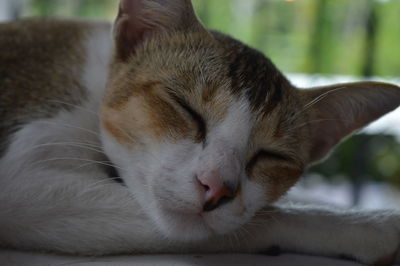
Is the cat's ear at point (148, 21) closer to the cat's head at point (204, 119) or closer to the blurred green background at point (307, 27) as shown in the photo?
the cat's head at point (204, 119)

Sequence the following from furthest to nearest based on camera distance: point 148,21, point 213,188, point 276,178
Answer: point 148,21, point 276,178, point 213,188

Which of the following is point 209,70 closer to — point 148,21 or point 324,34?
point 148,21

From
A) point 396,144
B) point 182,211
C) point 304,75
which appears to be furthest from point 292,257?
point 396,144

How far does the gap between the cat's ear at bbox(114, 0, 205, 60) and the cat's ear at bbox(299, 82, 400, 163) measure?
0.45 metres

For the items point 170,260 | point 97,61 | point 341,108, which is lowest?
point 170,260

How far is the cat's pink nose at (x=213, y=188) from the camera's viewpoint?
1.03 m

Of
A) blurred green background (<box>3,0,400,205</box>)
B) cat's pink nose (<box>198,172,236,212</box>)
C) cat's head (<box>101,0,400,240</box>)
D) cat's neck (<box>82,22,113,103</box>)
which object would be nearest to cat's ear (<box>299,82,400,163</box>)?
cat's head (<box>101,0,400,240</box>)

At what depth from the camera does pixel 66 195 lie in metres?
1.24

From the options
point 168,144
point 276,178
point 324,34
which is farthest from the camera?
point 324,34

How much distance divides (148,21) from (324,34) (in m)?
3.01

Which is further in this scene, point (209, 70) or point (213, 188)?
point (209, 70)

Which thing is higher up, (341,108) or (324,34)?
(341,108)

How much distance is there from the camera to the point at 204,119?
3.97ft

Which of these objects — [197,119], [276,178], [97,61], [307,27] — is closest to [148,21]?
[97,61]
